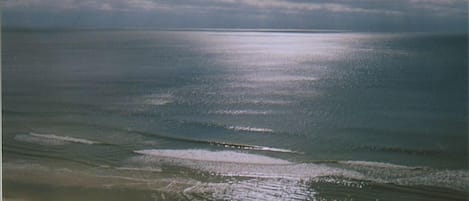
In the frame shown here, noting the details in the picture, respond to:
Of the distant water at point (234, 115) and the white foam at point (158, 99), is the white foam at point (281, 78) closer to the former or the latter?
the distant water at point (234, 115)

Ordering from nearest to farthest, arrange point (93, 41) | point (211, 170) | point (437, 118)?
point (437, 118) < point (211, 170) < point (93, 41)

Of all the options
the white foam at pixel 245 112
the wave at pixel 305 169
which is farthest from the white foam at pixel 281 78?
the wave at pixel 305 169

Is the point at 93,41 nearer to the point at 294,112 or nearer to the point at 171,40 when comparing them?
the point at 171,40

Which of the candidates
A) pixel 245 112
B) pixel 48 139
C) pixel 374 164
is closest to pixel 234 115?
pixel 245 112

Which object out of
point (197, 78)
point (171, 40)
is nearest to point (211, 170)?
point (197, 78)

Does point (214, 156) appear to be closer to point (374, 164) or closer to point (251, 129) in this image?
point (251, 129)

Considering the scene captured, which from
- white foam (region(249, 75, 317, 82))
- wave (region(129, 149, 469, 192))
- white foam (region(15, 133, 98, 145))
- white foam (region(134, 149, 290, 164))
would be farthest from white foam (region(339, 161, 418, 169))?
white foam (region(15, 133, 98, 145))

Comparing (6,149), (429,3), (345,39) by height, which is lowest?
(6,149)
